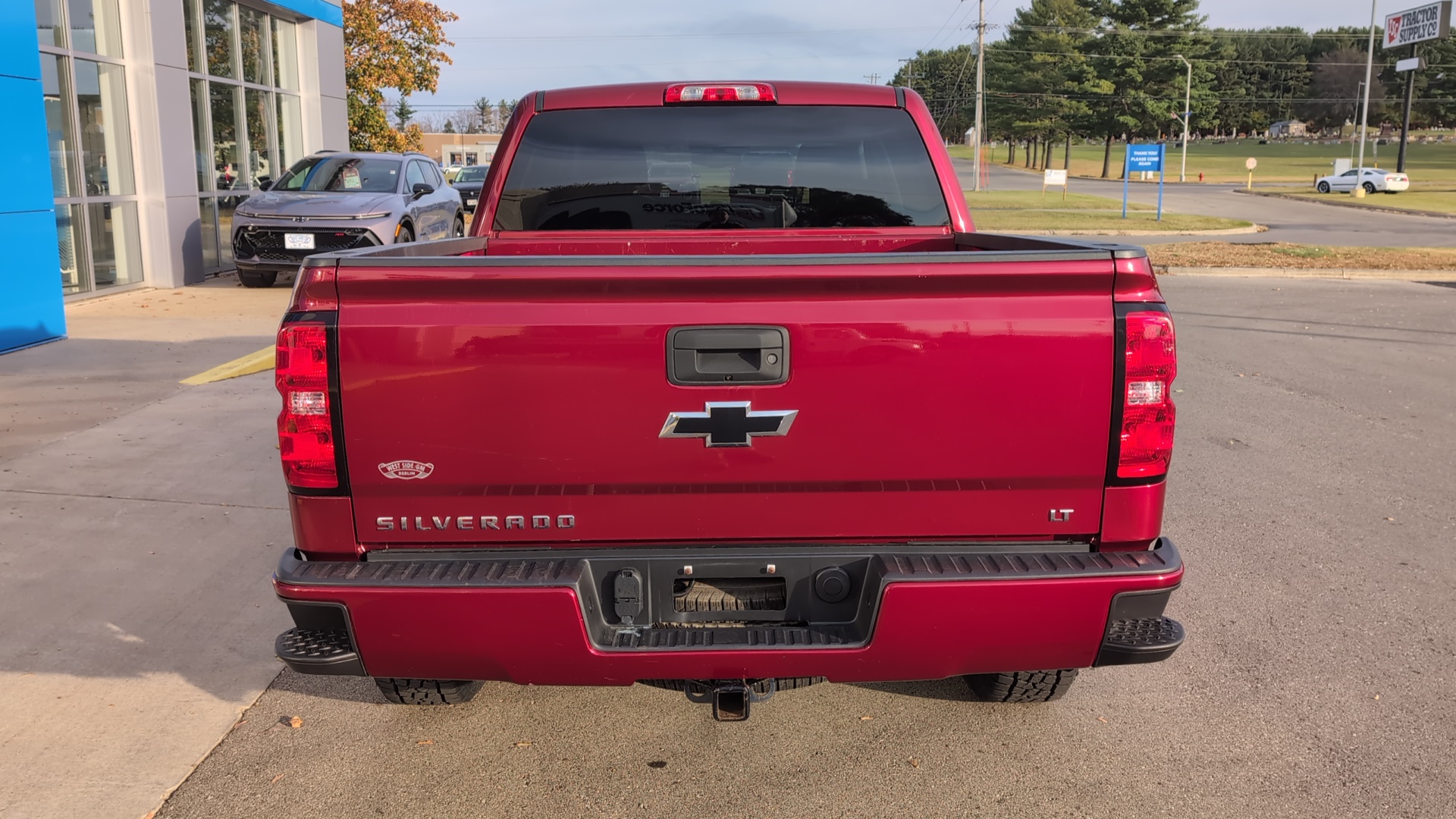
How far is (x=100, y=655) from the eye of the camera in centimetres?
425

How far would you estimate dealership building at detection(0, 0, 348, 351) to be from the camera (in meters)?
10.8

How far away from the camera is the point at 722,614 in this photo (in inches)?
116

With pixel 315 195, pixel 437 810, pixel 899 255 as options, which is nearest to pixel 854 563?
pixel 899 255

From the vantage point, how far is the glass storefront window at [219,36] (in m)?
17.1

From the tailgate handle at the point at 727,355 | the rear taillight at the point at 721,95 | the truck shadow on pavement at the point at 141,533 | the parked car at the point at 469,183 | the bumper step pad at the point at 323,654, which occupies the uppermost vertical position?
the rear taillight at the point at 721,95

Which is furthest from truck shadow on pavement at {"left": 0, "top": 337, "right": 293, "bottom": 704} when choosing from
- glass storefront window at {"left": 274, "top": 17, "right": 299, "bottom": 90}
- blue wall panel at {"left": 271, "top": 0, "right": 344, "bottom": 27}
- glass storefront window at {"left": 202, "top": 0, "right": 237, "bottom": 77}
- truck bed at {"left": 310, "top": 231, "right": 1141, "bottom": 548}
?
glass storefront window at {"left": 274, "top": 17, "right": 299, "bottom": 90}

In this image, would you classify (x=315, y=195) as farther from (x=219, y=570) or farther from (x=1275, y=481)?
(x=1275, y=481)

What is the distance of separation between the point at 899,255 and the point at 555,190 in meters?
2.04

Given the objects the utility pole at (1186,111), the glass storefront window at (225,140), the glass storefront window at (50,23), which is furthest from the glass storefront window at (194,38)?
the utility pole at (1186,111)

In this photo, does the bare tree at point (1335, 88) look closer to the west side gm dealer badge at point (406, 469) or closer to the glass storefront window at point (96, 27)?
the glass storefront window at point (96, 27)

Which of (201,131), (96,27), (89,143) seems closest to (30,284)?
(89,143)

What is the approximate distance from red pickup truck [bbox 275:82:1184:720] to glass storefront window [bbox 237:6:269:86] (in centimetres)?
1802

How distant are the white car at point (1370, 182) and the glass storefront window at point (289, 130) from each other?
4999cm

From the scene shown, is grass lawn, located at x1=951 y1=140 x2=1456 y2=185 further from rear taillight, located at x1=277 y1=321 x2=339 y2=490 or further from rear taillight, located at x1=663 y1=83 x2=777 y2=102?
rear taillight, located at x1=277 y1=321 x2=339 y2=490
